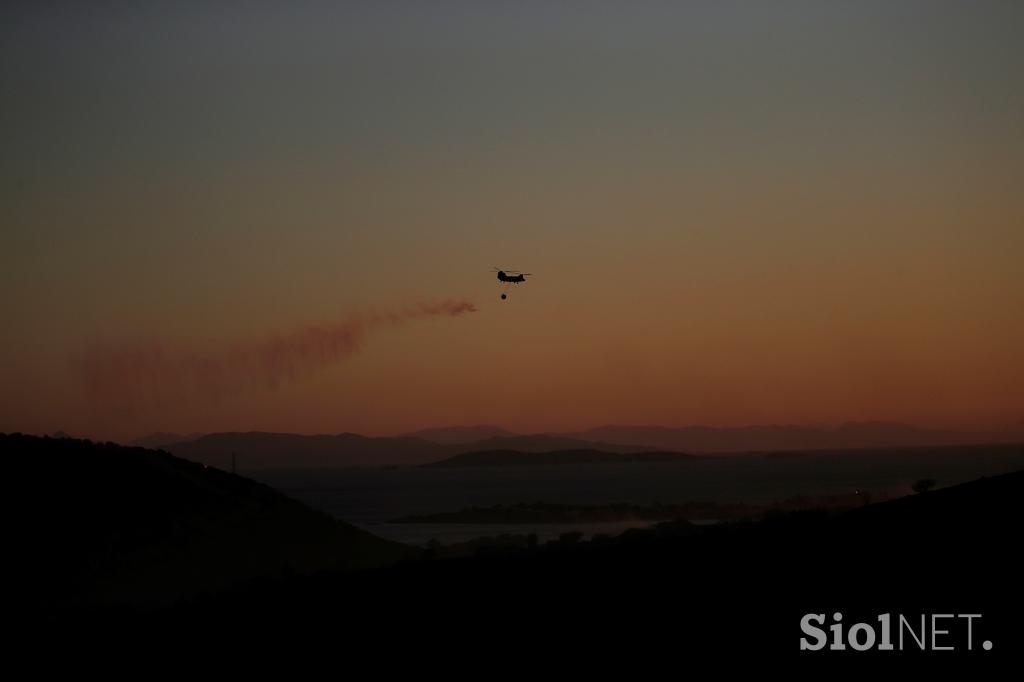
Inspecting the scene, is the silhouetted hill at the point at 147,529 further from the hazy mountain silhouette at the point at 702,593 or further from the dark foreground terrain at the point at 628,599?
the hazy mountain silhouette at the point at 702,593

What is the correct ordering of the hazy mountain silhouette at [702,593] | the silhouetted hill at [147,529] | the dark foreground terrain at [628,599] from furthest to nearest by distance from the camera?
the silhouetted hill at [147,529] → the hazy mountain silhouette at [702,593] → the dark foreground terrain at [628,599]

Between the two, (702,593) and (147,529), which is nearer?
(702,593)

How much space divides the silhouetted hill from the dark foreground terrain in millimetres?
220

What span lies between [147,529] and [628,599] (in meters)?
26.5

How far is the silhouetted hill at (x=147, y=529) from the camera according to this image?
4384 cm

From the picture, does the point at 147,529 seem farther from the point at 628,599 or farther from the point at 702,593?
the point at 702,593

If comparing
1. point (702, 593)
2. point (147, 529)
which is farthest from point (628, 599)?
point (147, 529)

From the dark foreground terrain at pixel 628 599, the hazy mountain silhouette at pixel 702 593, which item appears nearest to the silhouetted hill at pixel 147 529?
the dark foreground terrain at pixel 628 599

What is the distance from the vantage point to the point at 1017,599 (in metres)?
21.8

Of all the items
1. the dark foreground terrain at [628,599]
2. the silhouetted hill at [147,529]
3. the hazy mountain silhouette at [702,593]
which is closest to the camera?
the dark foreground terrain at [628,599]

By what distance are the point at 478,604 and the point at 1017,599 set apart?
1118 cm

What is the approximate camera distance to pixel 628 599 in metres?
26.5

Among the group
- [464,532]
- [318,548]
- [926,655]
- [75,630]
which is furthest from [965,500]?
[464,532]

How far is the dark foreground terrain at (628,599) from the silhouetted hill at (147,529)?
0.22 metres
